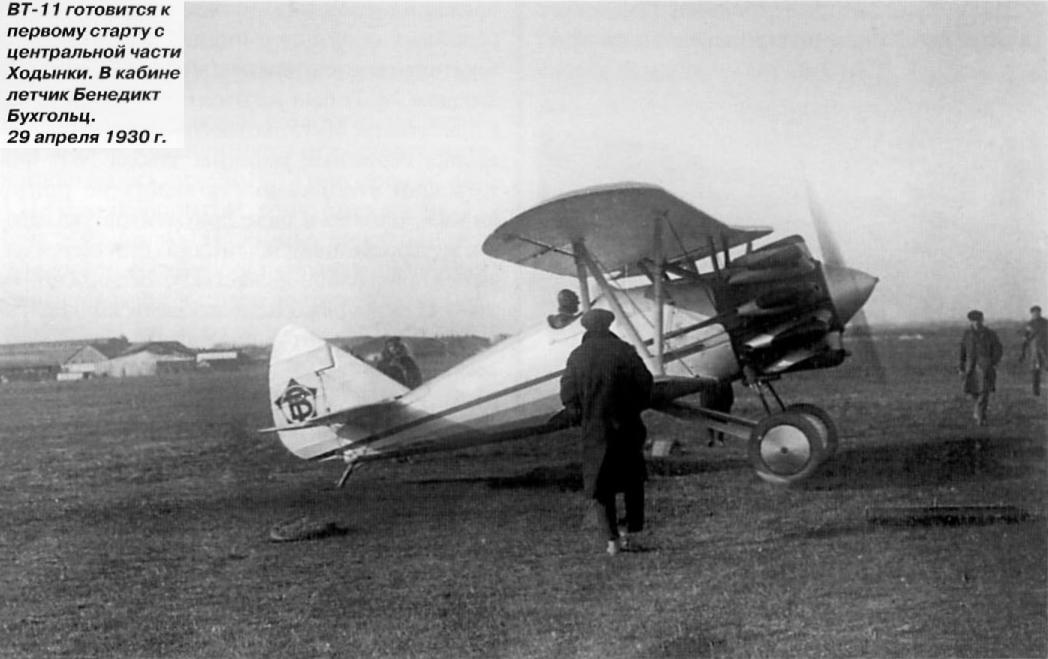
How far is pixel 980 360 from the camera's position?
8398 mm

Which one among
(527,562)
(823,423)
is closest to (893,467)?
(823,423)

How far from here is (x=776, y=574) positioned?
404 centimetres

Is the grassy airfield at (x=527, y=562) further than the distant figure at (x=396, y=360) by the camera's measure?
No

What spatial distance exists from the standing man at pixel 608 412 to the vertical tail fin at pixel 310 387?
311 cm

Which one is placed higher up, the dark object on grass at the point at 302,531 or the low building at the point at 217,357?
the low building at the point at 217,357

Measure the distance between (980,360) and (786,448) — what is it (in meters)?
3.99

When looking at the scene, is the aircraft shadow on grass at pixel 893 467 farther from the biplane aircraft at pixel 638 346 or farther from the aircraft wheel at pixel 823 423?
the biplane aircraft at pixel 638 346

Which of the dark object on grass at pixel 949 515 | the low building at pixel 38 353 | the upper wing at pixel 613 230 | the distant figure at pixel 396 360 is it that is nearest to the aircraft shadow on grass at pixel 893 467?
the dark object on grass at pixel 949 515

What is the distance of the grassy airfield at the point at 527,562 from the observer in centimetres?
354

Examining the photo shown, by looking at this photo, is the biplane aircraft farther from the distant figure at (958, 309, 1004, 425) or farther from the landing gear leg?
the distant figure at (958, 309, 1004, 425)

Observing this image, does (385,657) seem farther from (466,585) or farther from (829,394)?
(829,394)

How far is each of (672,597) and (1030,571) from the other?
5.97 ft

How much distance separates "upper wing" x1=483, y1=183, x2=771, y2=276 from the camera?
530cm

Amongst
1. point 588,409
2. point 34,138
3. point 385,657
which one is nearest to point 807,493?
point 588,409
